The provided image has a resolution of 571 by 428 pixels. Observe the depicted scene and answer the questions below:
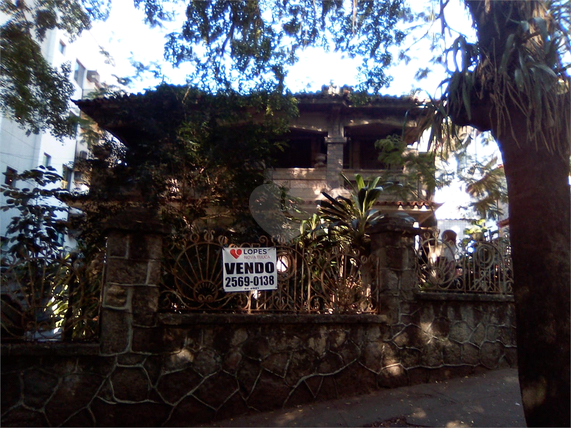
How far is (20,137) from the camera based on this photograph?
15219 millimetres

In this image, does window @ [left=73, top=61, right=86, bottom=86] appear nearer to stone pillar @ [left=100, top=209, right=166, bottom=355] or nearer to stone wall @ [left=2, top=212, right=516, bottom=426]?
stone pillar @ [left=100, top=209, right=166, bottom=355]

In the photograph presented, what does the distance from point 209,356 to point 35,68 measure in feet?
Result: 14.4

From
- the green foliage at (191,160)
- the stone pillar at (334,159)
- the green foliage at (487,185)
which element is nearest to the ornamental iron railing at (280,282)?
the green foliage at (191,160)

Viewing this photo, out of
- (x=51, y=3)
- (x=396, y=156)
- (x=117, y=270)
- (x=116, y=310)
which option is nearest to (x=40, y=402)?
(x=116, y=310)

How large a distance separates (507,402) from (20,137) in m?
15.2

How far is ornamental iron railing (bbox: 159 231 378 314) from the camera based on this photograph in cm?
→ 524

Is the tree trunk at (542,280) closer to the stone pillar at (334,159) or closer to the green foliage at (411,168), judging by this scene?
the green foliage at (411,168)

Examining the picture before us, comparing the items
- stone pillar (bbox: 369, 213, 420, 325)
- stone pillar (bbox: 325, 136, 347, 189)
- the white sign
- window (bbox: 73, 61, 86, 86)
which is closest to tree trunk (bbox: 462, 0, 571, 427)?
stone pillar (bbox: 369, 213, 420, 325)

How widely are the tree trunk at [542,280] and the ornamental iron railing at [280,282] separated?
2.46m

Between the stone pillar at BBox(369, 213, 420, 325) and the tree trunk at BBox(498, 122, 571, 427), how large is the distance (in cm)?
243

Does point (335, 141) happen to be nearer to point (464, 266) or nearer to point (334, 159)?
point (334, 159)

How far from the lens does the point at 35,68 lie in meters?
6.43

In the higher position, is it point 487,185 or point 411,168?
point 411,168

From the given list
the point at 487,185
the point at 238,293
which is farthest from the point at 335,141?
A: the point at 238,293
